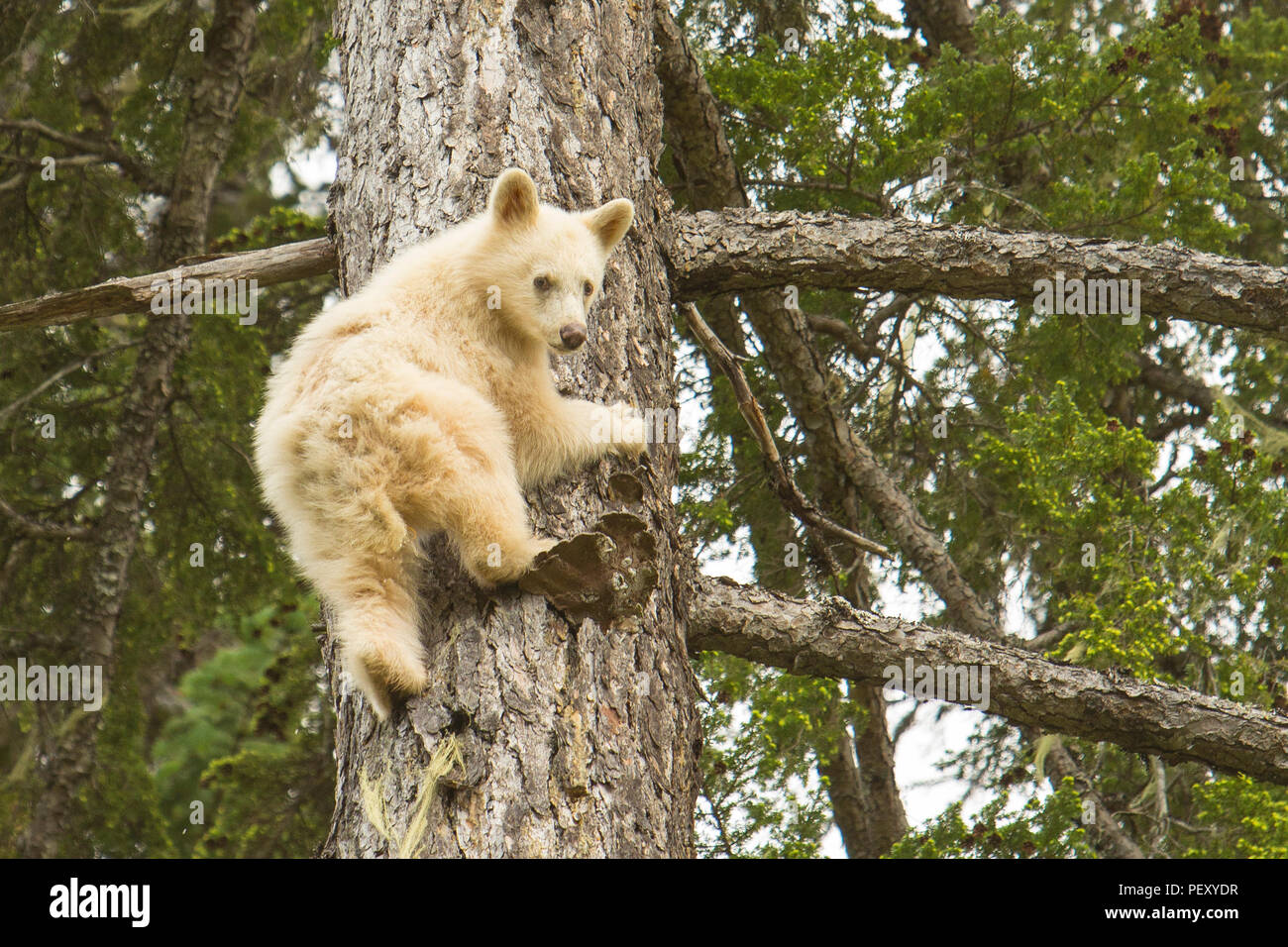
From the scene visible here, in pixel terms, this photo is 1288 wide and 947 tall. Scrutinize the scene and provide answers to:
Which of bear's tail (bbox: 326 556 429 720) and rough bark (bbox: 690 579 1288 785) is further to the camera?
rough bark (bbox: 690 579 1288 785)

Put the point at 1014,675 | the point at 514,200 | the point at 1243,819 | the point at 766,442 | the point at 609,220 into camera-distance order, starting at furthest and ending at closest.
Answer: the point at 1243,819 → the point at 766,442 → the point at 1014,675 → the point at 609,220 → the point at 514,200

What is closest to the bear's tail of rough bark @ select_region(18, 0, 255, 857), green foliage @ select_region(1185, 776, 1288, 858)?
green foliage @ select_region(1185, 776, 1288, 858)

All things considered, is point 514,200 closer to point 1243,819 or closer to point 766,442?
point 766,442

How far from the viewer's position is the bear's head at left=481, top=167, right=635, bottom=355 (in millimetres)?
3848

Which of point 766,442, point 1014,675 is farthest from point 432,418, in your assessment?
point 1014,675

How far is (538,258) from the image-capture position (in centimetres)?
391

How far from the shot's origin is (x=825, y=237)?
4.77 metres

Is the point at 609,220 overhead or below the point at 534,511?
overhead

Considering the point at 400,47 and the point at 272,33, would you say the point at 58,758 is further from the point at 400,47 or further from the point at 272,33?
the point at 272,33

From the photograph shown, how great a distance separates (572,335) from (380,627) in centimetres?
119

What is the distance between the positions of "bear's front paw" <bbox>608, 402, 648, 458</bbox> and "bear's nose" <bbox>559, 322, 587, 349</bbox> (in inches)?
9.5

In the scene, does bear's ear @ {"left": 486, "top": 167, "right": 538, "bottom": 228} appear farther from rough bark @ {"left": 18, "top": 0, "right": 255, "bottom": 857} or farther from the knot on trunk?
rough bark @ {"left": 18, "top": 0, "right": 255, "bottom": 857}

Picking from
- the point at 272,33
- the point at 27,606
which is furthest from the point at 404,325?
the point at 272,33

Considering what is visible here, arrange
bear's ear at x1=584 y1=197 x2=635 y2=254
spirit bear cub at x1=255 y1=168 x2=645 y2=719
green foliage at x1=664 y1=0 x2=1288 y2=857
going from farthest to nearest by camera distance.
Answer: green foliage at x1=664 y1=0 x2=1288 y2=857
bear's ear at x1=584 y1=197 x2=635 y2=254
spirit bear cub at x1=255 y1=168 x2=645 y2=719
